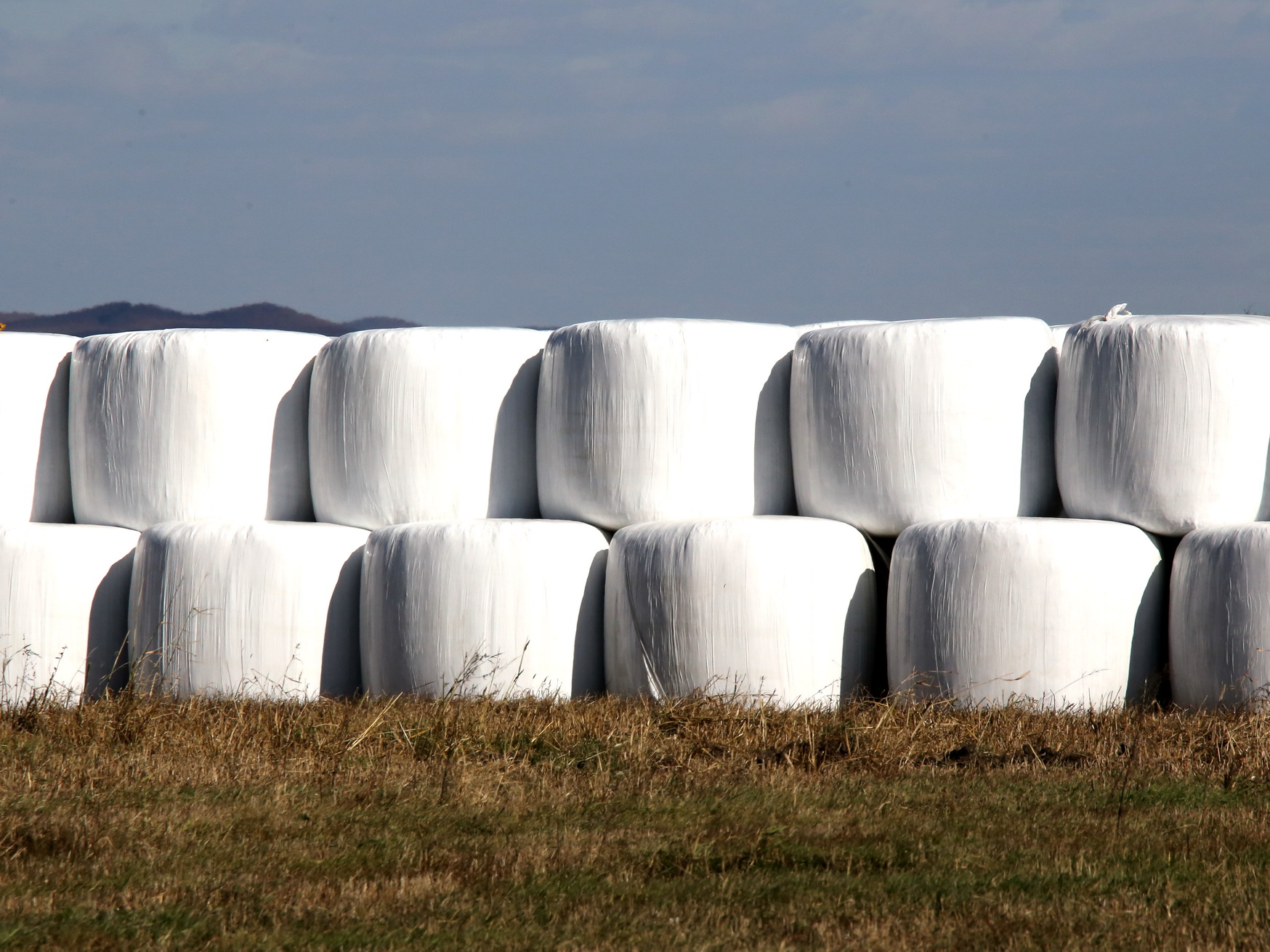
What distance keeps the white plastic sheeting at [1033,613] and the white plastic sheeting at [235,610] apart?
208 cm

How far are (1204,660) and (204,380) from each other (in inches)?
143

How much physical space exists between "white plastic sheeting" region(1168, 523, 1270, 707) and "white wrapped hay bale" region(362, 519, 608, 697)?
1946mm

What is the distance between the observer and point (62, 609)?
536 centimetres

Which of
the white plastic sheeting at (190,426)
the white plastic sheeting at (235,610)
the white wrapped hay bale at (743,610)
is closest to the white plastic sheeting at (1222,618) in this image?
the white wrapped hay bale at (743,610)

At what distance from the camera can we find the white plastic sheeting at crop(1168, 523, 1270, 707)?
4520 millimetres

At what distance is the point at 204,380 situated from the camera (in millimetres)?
5480

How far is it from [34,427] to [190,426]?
0.79 m

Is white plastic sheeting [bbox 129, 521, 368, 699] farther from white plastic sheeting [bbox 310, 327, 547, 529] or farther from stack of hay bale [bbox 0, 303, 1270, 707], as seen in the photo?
white plastic sheeting [bbox 310, 327, 547, 529]

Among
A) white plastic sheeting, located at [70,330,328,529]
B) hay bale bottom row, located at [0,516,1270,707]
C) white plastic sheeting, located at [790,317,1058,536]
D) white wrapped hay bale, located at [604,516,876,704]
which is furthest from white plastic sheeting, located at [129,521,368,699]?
white plastic sheeting, located at [790,317,1058,536]

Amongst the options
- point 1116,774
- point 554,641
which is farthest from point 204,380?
point 1116,774

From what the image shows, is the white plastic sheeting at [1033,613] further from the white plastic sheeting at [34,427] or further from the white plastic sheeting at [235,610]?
the white plastic sheeting at [34,427]

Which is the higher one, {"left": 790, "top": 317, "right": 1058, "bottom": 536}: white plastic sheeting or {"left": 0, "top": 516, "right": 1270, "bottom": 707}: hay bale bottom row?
{"left": 790, "top": 317, "right": 1058, "bottom": 536}: white plastic sheeting

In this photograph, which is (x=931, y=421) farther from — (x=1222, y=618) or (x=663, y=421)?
(x=1222, y=618)

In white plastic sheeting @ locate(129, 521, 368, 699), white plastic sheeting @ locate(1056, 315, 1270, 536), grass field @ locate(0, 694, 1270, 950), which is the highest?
white plastic sheeting @ locate(1056, 315, 1270, 536)
